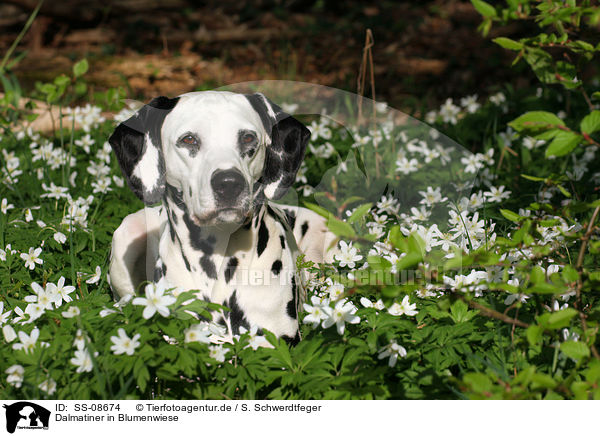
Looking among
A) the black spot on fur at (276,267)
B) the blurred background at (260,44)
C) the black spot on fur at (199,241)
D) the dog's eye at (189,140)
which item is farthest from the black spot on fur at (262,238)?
the blurred background at (260,44)

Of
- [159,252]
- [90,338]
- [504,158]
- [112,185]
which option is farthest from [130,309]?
[504,158]

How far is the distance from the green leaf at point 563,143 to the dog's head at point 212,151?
4.60ft

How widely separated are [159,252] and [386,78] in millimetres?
7237

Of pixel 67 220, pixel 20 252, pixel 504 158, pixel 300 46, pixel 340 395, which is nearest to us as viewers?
pixel 340 395

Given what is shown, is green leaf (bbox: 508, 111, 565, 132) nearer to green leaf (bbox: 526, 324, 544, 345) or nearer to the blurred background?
green leaf (bbox: 526, 324, 544, 345)

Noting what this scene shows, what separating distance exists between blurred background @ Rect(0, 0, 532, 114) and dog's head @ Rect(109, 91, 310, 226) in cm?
522

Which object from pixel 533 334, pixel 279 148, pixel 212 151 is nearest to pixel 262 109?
pixel 279 148

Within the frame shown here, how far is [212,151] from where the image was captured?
10.00 feet

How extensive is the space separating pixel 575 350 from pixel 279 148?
184 cm

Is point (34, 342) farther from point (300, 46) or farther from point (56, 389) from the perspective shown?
point (300, 46)

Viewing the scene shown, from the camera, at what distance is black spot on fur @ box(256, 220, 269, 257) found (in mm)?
3459

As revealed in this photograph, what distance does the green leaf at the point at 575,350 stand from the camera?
7.77 feet

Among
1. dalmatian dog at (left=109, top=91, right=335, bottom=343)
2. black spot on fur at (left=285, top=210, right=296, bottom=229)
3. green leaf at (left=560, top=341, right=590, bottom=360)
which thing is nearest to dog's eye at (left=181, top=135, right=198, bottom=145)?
dalmatian dog at (left=109, top=91, right=335, bottom=343)

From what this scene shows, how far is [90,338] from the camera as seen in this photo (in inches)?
106
